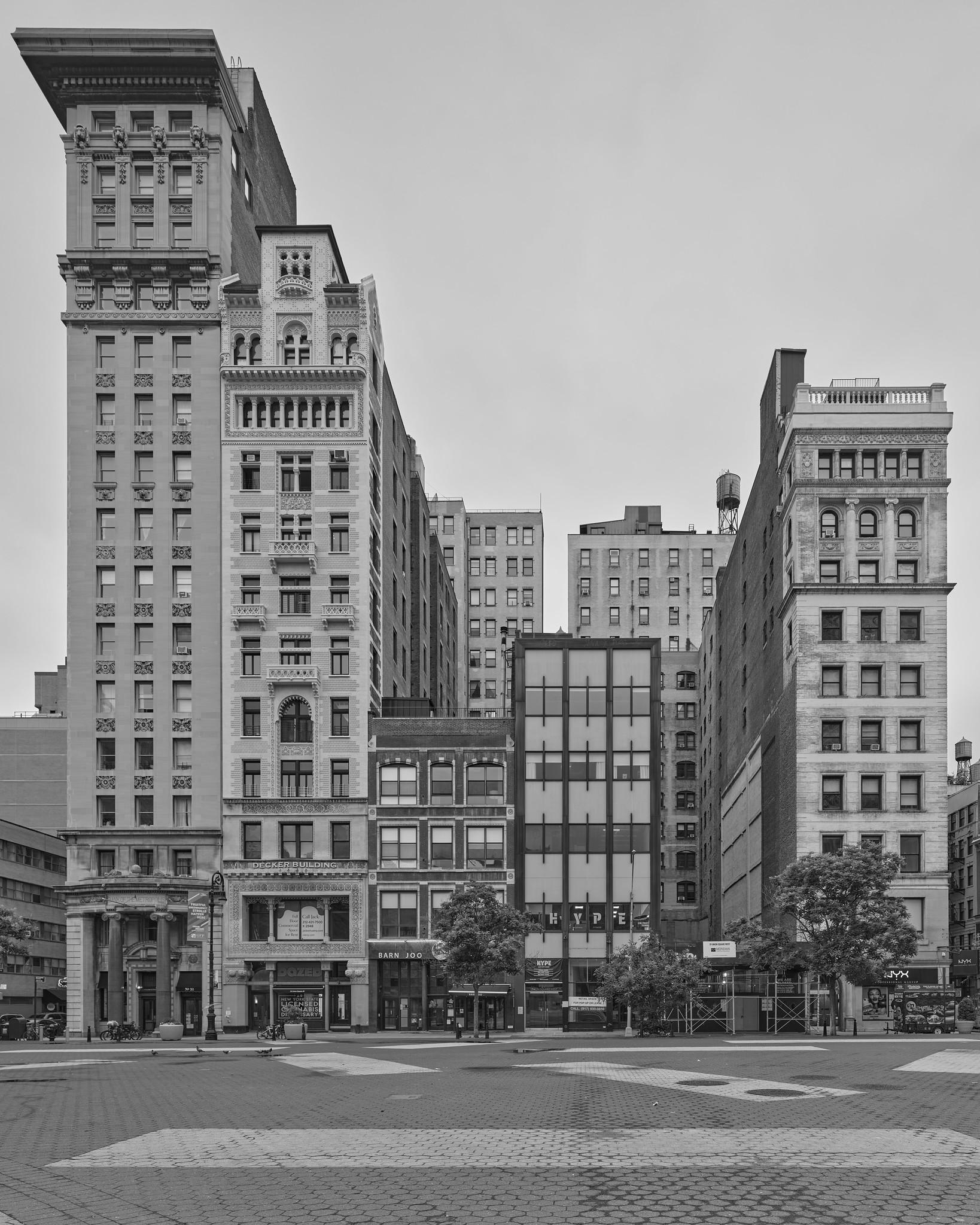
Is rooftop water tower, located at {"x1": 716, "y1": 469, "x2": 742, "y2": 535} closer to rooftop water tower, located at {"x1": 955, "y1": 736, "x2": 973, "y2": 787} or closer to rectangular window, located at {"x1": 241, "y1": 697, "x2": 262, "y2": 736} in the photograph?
rooftop water tower, located at {"x1": 955, "y1": 736, "x2": 973, "y2": 787}

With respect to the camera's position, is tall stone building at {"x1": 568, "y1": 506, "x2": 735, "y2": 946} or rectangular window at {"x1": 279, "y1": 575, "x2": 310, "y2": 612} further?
tall stone building at {"x1": 568, "y1": 506, "x2": 735, "y2": 946}

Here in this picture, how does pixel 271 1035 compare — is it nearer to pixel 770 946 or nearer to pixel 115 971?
pixel 115 971

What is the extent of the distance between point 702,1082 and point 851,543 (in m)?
54.7

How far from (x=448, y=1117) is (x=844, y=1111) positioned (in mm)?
6775

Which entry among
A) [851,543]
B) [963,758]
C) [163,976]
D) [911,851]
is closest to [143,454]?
[163,976]

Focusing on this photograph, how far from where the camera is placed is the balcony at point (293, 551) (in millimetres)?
78812

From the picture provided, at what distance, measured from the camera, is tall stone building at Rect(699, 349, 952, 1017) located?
7288 centimetres

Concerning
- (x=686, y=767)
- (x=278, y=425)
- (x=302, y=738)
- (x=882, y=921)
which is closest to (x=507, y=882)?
(x=302, y=738)

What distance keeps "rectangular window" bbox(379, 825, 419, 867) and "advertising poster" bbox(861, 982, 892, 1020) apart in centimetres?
2845

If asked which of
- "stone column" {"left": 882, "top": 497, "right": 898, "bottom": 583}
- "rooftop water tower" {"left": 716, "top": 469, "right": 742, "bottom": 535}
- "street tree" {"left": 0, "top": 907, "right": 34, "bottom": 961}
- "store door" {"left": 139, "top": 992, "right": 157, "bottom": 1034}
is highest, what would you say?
"rooftop water tower" {"left": 716, "top": 469, "right": 742, "bottom": 535}

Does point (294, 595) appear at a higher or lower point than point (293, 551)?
lower

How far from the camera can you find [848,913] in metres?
57.3

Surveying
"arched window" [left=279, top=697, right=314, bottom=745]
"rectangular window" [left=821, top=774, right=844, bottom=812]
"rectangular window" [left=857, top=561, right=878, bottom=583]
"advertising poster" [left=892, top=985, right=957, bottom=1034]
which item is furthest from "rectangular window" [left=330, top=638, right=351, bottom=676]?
"advertising poster" [left=892, top=985, right=957, bottom=1034]

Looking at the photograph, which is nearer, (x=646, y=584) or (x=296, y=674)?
(x=296, y=674)
